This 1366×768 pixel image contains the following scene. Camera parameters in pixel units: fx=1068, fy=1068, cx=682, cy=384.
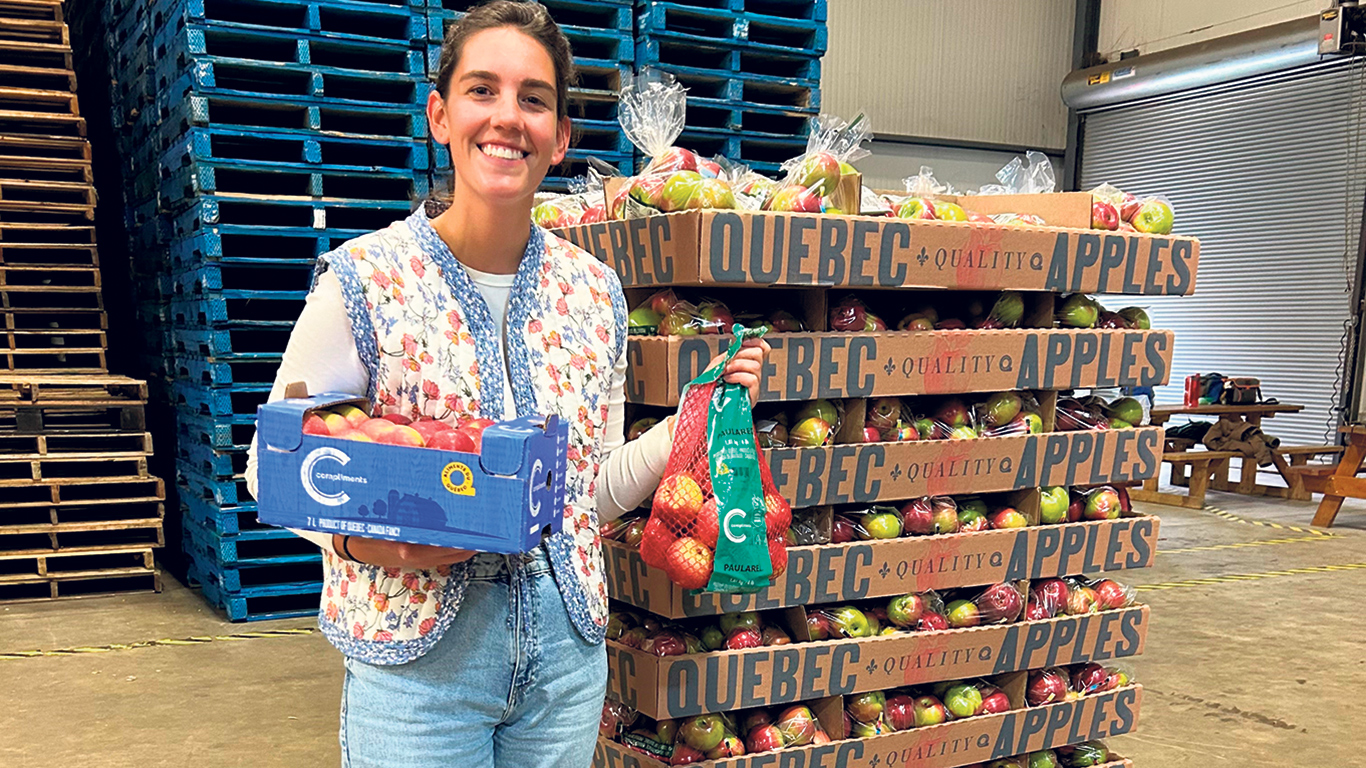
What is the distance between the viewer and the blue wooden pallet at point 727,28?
5703 mm

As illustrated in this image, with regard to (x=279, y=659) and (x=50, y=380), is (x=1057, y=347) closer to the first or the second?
(x=279, y=659)

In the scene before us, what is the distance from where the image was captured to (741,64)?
6.29 m

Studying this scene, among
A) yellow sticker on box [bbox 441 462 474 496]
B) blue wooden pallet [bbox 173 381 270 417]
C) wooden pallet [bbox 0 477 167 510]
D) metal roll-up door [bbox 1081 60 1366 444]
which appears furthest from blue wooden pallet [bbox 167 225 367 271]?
metal roll-up door [bbox 1081 60 1366 444]

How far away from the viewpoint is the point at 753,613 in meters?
2.78

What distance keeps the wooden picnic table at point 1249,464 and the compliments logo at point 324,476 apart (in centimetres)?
992

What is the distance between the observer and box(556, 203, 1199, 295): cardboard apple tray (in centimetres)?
249

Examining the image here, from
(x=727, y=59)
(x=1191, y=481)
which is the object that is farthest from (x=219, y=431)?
(x=1191, y=481)

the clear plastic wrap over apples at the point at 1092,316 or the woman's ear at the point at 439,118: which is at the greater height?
the woman's ear at the point at 439,118

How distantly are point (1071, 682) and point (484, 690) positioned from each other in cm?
229

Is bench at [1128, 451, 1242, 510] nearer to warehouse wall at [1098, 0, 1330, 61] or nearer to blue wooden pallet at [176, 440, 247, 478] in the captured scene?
warehouse wall at [1098, 0, 1330, 61]

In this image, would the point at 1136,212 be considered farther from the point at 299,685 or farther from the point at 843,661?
the point at 299,685

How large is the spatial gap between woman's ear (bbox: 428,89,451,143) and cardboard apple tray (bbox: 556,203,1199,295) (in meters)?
0.81

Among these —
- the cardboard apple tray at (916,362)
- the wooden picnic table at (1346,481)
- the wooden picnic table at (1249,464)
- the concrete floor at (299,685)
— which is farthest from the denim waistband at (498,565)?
the wooden picnic table at (1249,464)

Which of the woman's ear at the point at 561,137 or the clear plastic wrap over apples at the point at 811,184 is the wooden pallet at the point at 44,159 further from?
the woman's ear at the point at 561,137
